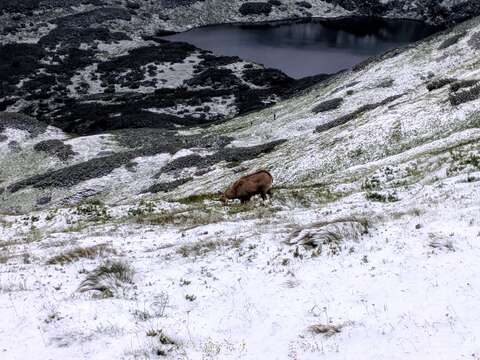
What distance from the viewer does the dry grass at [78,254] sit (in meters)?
14.2

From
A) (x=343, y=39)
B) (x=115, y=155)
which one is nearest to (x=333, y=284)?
(x=115, y=155)

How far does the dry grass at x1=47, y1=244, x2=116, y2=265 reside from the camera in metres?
14.2

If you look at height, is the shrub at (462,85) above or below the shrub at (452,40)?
above

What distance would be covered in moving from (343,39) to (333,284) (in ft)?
435

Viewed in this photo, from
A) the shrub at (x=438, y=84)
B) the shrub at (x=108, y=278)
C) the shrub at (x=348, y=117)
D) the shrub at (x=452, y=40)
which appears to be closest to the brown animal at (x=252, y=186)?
the shrub at (x=108, y=278)

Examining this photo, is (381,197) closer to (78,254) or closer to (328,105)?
(78,254)

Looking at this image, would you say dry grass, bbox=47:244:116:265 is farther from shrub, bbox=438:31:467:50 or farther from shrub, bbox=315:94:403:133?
shrub, bbox=438:31:467:50

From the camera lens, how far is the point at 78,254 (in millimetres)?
14555

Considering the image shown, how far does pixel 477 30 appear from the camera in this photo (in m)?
62.0

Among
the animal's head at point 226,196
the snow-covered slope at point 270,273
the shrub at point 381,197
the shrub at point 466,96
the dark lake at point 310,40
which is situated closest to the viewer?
the snow-covered slope at point 270,273

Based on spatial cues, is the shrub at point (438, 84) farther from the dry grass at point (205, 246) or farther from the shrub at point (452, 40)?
the dry grass at point (205, 246)

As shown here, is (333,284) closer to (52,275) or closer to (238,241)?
(238,241)

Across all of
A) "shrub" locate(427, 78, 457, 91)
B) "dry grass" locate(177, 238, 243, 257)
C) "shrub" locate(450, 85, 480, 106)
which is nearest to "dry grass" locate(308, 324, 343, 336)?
"dry grass" locate(177, 238, 243, 257)

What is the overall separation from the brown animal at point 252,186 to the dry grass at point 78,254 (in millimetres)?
8379
